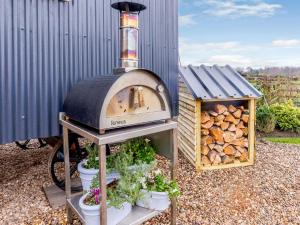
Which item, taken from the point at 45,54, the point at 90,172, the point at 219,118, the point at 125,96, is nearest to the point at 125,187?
the point at 90,172

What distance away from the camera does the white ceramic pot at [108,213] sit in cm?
245

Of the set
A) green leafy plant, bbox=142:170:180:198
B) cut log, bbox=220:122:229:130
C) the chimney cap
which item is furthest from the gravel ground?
the chimney cap

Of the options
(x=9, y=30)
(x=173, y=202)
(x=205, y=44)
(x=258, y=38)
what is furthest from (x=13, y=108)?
(x=258, y=38)

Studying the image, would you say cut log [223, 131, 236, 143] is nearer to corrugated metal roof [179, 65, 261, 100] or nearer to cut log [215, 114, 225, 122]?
cut log [215, 114, 225, 122]

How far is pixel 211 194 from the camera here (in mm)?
3717

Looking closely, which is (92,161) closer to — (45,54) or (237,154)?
(45,54)

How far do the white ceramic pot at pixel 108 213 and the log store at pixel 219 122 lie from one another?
213cm

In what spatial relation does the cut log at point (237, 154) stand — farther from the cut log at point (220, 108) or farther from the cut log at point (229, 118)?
the cut log at point (220, 108)

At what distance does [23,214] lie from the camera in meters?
3.12

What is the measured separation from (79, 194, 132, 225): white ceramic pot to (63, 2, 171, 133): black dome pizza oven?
766 millimetres

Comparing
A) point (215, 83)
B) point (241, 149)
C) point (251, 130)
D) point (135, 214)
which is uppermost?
point (215, 83)

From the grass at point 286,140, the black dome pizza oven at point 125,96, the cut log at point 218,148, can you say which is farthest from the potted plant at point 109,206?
the grass at point 286,140

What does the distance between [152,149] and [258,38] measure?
9820 millimetres

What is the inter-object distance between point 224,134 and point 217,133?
15cm
